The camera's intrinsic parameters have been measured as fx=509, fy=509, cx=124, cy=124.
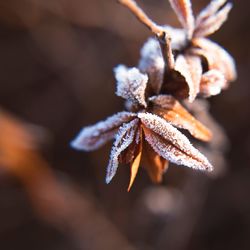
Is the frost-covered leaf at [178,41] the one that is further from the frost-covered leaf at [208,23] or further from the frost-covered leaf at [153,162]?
the frost-covered leaf at [153,162]

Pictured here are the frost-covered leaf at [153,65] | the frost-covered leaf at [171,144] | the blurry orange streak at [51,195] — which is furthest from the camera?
the blurry orange streak at [51,195]

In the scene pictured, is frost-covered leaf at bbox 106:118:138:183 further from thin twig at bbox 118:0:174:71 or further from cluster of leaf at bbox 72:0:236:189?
thin twig at bbox 118:0:174:71

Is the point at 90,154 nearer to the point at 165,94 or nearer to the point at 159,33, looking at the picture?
the point at 165,94

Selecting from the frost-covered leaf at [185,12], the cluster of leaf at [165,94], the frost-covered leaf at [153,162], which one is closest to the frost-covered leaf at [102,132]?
the cluster of leaf at [165,94]

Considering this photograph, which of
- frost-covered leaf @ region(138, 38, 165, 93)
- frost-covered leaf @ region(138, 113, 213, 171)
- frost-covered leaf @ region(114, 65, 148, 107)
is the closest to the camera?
frost-covered leaf @ region(138, 113, 213, 171)

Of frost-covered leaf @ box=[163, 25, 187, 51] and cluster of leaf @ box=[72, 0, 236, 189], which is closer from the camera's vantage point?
cluster of leaf @ box=[72, 0, 236, 189]

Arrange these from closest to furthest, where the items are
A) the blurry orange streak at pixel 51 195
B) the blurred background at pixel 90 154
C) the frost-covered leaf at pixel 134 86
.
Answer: the frost-covered leaf at pixel 134 86
the blurry orange streak at pixel 51 195
the blurred background at pixel 90 154

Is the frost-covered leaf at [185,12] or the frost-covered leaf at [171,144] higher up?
the frost-covered leaf at [185,12]

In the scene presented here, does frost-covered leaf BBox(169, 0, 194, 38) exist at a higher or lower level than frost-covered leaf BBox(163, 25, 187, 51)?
higher

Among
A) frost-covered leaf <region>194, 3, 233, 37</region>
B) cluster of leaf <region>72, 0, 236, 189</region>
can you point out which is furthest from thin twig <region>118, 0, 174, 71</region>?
frost-covered leaf <region>194, 3, 233, 37</region>
